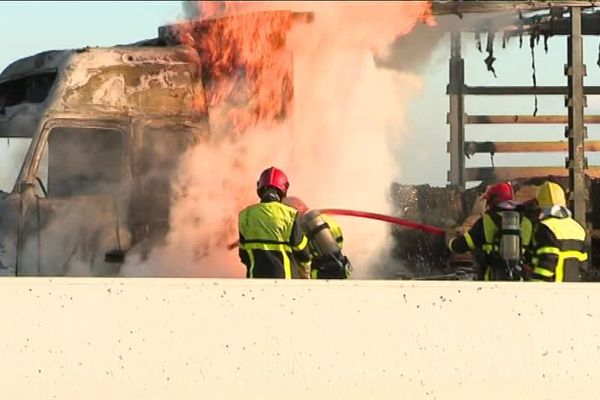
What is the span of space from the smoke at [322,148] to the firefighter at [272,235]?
66.5 inches

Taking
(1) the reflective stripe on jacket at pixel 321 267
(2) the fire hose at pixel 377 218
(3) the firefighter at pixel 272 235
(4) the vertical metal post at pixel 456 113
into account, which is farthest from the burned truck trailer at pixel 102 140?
(4) the vertical metal post at pixel 456 113

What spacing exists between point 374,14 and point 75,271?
399cm

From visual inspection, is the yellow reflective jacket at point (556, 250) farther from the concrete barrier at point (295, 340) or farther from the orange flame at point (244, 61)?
the orange flame at point (244, 61)

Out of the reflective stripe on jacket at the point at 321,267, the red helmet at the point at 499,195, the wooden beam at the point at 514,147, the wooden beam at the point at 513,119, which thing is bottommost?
the reflective stripe on jacket at the point at 321,267

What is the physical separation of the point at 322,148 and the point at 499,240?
2774 mm

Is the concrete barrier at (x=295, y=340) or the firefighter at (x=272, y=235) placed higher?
the firefighter at (x=272, y=235)

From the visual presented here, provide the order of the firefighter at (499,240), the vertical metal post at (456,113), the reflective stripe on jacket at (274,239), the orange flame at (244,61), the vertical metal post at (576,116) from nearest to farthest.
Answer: the reflective stripe on jacket at (274,239), the firefighter at (499,240), the orange flame at (244,61), the vertical metal post at (576,116), the vertical metal post at (456,113)

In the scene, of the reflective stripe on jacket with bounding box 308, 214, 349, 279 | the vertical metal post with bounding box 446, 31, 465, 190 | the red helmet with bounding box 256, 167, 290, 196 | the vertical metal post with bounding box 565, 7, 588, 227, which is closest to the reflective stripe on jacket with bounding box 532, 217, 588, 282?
the reflective stripe on jacket with bounding box 308, 214, 349, 279

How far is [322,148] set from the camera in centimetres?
967

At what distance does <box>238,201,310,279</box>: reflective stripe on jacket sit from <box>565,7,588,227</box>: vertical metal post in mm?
3886

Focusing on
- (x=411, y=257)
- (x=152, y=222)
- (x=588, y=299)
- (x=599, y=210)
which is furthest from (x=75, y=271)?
(x=599, y=210)

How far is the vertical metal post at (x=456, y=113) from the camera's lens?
11344mm

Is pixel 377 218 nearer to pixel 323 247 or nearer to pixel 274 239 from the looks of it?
pixel 323 247

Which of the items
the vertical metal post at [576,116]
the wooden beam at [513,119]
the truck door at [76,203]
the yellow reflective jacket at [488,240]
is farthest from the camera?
the wooden beam at [513,119]
